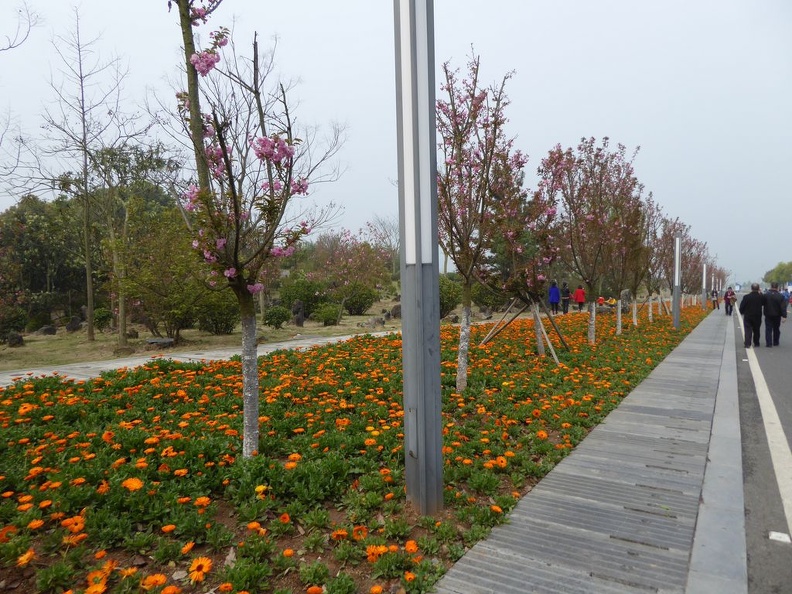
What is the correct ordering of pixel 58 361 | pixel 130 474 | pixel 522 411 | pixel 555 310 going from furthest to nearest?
pixel 555 310
pixel 58 361
pixel 522 411
pixel 130 474

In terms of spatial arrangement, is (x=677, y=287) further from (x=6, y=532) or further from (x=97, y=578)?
(x=6, y=532)

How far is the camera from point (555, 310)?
960 inches

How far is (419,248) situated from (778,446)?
178 inches

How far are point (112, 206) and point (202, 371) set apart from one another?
Result: 10545 millimetres

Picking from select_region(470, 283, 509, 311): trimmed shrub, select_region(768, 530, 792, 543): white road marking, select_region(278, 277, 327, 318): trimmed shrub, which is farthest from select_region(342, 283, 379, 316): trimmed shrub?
select_region(768, 530, 792, 543): white road marking

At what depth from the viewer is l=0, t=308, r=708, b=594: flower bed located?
8.50 feet

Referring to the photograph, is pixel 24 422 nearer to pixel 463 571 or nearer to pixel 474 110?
pixel 463 571

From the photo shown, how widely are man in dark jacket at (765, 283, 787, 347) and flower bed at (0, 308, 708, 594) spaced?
9.77 meters

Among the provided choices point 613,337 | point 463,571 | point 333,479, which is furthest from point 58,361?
point 613,337

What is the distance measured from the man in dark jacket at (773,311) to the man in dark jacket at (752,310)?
0.82 ft

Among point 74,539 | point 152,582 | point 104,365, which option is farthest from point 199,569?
point 104,365

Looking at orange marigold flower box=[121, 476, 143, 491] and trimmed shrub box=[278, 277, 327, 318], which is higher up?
trimmed shrub box=[278, 277, 327, 318]

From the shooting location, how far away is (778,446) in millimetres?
4973

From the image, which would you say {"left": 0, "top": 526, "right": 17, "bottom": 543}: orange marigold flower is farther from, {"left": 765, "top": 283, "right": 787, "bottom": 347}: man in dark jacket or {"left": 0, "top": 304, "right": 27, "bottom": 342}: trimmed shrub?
{"left": 765, "top": 283, "right": 787, "bottom": 347}: man in dark jacket
